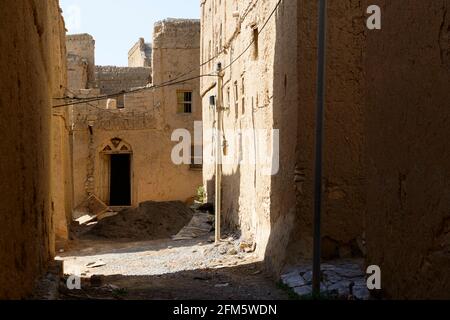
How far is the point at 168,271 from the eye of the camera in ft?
30.8

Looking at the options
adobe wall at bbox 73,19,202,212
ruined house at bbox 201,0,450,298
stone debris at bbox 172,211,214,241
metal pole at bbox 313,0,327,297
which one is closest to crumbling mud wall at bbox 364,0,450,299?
ruined house at bbox 201,0,450,298

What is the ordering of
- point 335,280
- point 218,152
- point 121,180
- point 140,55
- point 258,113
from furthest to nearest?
1. point 140,55
2. point 121,180
3. point 218,152
4. point 258,113
5. point 335,280

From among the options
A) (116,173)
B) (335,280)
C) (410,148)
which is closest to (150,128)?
(116,173)

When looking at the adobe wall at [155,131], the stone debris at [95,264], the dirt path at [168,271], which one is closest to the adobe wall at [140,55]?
the adobe wall at [155,131]

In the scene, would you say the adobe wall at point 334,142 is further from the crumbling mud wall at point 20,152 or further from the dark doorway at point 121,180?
the dark doorway at point 121,180

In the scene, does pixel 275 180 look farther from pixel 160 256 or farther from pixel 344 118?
pixel 160 256

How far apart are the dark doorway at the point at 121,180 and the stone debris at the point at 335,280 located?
17773mm

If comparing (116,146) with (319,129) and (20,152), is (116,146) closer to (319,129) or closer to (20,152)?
(319,129)

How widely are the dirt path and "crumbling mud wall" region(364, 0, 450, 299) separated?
2.19 metres

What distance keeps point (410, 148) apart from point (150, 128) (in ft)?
59.5

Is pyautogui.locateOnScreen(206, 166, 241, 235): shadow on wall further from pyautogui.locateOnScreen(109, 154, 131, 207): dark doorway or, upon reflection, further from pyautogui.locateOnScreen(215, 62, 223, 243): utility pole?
pyautogui.locateOnScreen(109, 154, 131, 207): dark doorway

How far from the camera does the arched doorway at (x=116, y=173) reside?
21.7 metres

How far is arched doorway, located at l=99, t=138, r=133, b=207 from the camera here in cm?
2170

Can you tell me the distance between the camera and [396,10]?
402 centimetres
